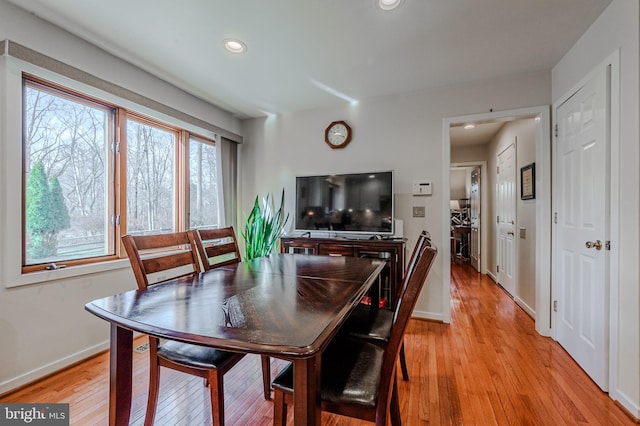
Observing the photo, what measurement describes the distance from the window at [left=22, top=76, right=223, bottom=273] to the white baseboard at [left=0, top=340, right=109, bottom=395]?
0.68 meters

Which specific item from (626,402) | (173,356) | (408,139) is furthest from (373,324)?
(408,139)

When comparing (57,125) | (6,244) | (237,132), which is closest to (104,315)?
(6,244)

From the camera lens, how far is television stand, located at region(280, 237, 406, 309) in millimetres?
2752

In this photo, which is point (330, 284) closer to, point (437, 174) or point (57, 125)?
point (437, 174)

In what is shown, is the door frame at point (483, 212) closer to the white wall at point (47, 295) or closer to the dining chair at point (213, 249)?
the dining chair at point (213, 249)

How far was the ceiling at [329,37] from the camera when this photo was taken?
71.4 inches

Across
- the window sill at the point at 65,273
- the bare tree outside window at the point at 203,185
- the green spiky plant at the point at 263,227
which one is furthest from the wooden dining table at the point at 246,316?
the bare tree outside window at the point at 203,185

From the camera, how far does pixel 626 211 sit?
5.37 ft

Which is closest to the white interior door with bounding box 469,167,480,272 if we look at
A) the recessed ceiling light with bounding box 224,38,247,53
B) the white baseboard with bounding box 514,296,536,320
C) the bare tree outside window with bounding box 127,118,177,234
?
the white baseboard with bounding box 514,296,536,320

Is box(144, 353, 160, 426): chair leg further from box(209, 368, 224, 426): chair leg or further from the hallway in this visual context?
the hallway

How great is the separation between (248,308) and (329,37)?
2.01 m

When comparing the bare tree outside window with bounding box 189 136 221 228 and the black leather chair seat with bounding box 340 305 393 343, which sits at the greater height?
the bare tree outside window with bounding box 189 136 221 228

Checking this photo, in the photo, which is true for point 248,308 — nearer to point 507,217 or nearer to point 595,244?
point 595,244

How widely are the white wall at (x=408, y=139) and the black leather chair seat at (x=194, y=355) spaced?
2.38 m
